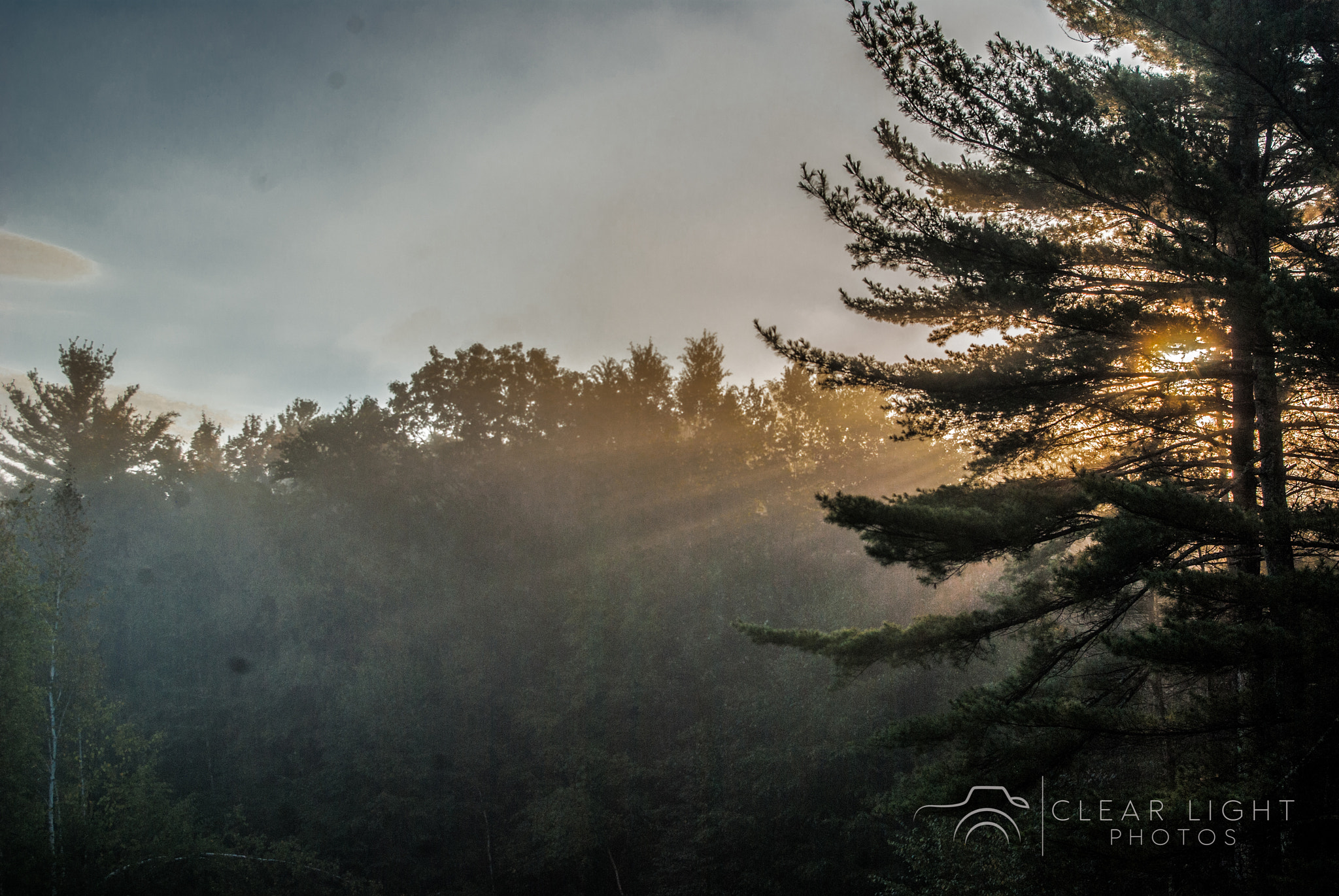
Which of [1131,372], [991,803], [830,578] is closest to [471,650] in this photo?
[830,578]

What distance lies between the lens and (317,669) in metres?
26.7

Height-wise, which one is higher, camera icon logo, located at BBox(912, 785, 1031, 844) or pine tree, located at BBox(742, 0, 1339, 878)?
pine tree, located at BBox(742, 0, 1339, 878)

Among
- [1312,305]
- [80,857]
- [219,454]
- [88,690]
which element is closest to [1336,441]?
[1312,305]

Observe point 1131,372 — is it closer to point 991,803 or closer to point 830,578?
point 991,803

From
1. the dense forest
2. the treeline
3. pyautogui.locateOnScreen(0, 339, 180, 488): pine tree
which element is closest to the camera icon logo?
the dense forest

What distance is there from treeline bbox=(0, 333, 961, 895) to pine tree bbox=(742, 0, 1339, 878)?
1099 cm

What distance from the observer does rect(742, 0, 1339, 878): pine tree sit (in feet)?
13.9

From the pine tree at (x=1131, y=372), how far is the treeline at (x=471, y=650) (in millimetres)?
10989

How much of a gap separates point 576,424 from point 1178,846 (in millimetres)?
22476

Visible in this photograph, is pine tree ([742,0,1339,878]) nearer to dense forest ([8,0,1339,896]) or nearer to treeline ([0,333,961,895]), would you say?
dense forest ([8,0,1339,896])

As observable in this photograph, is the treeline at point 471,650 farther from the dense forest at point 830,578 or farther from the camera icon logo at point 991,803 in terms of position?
the camera icon logo at point 991,803

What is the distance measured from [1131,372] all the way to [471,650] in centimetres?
2330

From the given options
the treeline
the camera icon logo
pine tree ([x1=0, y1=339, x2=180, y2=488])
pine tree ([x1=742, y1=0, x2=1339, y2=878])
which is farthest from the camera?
pine tree ([x1=0, y1=339, x2=180, y2=488])

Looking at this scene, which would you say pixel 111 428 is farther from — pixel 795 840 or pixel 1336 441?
pixel 1336 441
